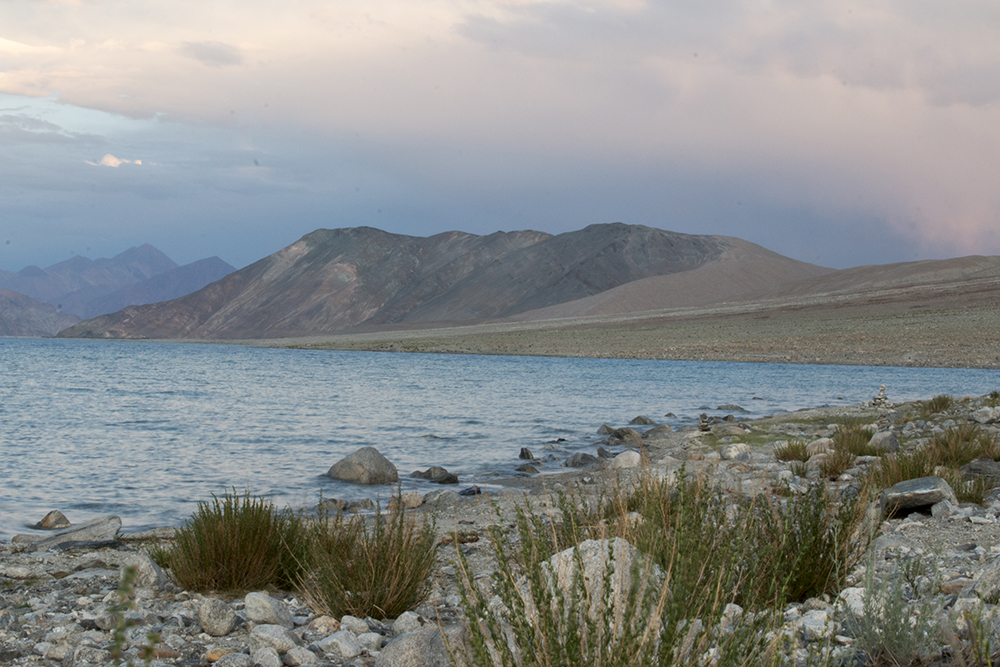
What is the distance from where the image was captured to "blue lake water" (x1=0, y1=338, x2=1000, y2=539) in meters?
11.2

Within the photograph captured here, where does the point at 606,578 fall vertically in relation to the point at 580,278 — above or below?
below

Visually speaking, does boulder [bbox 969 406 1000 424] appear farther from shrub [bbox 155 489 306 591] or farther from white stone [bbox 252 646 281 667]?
white stone [bbox 252 646 281 667]

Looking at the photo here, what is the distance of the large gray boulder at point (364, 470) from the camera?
38.7 feet

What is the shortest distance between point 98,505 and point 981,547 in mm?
9904

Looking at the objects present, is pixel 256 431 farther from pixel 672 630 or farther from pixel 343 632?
pixel 672 630

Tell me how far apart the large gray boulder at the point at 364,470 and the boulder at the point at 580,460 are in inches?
122

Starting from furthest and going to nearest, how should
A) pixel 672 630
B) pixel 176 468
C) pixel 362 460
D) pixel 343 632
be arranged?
pixel 176 468
pixel 362 460
pixel 343 632
pixel 672 630

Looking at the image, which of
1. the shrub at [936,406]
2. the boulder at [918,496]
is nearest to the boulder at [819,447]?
the boulder at [918,496]

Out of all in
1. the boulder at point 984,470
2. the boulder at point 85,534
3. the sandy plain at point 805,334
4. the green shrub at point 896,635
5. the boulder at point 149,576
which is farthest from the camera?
the sandy plain at point 805,334

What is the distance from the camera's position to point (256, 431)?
695 inches

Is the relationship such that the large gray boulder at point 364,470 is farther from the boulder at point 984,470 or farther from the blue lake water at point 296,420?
the boulder at point 984,470

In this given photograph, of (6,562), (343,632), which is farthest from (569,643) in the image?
(6,562)

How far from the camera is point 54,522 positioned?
29.1 ft

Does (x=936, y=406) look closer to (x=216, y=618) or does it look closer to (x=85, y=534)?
(x=85, y=534)
